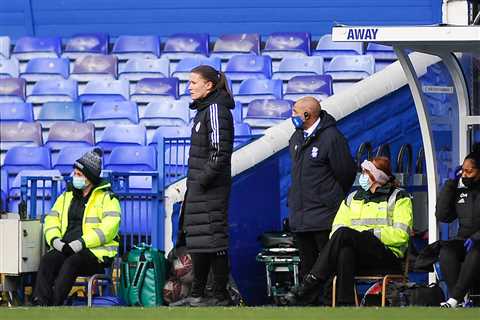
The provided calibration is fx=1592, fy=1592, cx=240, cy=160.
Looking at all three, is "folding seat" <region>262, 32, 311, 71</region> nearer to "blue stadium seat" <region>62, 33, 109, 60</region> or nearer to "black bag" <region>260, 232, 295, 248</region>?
"blue stadium seat" <region>62, 33, 109, 60</region>

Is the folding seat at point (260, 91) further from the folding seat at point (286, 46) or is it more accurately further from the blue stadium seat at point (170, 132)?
the blue stadium seat at point (170, 132)

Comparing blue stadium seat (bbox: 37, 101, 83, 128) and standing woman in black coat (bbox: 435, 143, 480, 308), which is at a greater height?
blue stadium seat (bbox: 37, 101, 83, 128)

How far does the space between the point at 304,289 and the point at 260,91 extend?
527 centimetres

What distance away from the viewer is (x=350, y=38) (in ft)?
40.4

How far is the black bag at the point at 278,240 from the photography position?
14.1 meters

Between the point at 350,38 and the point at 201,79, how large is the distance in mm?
1232

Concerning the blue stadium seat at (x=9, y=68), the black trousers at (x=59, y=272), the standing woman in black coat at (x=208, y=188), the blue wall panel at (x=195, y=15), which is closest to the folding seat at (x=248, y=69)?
the blue wall panel at (x=195, y=15)

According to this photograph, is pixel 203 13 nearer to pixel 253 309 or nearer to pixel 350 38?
pixel 350 38

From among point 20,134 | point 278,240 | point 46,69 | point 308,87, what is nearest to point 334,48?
point 308,87

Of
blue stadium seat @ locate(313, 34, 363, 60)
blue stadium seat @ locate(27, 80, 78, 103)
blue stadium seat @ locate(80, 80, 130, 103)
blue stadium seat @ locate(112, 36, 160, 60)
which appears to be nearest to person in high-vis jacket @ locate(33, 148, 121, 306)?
blue stadium seat @ locate(80, 80, 130, 103)

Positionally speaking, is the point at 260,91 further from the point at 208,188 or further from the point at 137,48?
the point at 208,188

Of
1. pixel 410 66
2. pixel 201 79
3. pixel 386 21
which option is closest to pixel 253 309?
pixel 201 79

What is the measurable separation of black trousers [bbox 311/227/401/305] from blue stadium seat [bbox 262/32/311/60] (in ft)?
19.1

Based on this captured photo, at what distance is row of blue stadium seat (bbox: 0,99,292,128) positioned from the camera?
17.3 m
